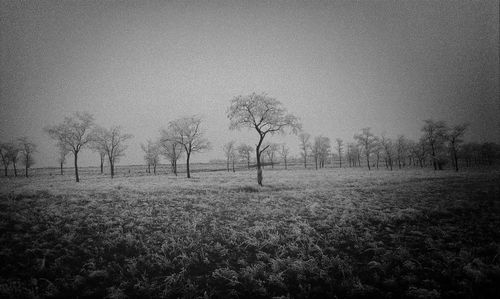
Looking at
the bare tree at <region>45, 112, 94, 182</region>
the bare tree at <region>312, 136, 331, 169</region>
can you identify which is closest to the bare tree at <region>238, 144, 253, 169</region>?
the bare tree at <region>312, 136, 331, 169</region>

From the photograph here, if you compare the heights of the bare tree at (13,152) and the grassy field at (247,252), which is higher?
the bare tree at (13,152)

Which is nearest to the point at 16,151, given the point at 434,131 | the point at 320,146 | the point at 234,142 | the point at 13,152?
the point at 13,152

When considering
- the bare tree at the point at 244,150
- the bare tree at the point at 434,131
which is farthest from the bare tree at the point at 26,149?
the bare tree at the point at 434,131

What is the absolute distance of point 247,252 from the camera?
265 inches

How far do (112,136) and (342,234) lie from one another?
53.1 meters

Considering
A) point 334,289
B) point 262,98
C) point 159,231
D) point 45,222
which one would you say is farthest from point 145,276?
point 262,98

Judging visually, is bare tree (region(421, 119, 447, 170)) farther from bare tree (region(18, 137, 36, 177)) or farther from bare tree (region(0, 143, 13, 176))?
bare tree (region(0, 143, 13, 176))

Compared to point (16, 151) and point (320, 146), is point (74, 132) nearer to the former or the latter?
point (16, 151)

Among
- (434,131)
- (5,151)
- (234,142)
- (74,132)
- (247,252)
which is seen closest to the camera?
(247,252)

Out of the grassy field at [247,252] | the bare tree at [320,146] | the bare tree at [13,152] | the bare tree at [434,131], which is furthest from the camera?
the bare tree at [320,146]

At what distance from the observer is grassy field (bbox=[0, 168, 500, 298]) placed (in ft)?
15.9

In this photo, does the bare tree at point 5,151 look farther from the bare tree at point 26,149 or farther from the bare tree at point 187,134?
the bare tree at point 187,134

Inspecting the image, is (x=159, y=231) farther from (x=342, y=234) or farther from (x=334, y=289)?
(x=342, y=234)

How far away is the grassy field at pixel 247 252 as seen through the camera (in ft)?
15.9
